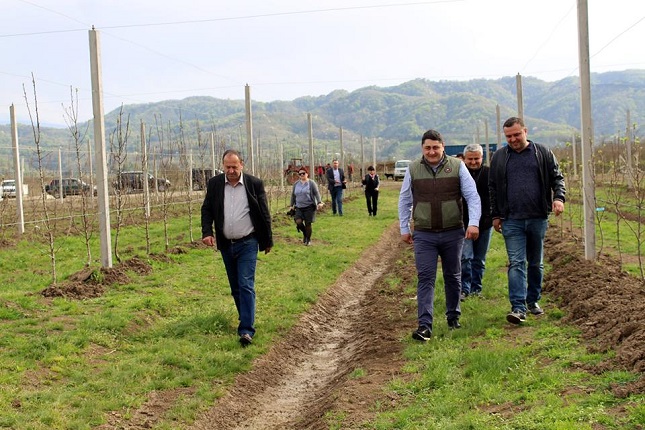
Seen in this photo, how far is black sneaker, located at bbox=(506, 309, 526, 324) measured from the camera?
22.5ft

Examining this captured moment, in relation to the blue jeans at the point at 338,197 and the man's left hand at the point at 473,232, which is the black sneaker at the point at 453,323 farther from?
Result: the blue jeans at the point at 338,197

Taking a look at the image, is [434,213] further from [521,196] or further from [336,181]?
[336,181]

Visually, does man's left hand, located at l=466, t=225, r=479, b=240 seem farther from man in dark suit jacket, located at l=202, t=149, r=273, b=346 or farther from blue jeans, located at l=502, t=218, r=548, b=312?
man in dark suit jacket, located at l=202, t=149, r=273, b=346

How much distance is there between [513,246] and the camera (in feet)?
23.1

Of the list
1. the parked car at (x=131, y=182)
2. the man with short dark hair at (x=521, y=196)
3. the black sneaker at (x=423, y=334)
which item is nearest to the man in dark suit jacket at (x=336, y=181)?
the parked car at (x=131, y=182)

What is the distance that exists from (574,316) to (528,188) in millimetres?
1358

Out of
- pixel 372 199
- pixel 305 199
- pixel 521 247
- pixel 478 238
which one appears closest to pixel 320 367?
pixel 521 247


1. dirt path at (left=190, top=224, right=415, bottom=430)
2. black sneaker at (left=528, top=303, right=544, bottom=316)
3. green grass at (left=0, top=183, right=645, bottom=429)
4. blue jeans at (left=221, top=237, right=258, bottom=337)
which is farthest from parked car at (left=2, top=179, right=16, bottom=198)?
black sneaker at (left=528, top=303, right=544, bottom=316)

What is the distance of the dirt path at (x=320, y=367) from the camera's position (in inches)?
224

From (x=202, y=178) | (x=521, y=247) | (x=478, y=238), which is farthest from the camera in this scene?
(x=202, y=178)

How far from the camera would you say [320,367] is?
294 inches

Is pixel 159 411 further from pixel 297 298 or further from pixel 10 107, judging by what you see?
pixel 10 107

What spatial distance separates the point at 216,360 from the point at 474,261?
145 inches

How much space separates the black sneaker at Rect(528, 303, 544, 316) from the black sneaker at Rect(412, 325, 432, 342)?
1.26m
